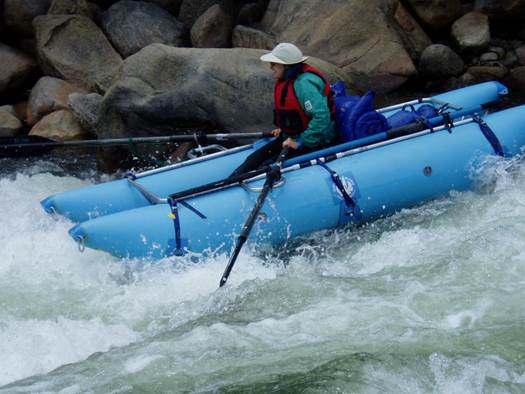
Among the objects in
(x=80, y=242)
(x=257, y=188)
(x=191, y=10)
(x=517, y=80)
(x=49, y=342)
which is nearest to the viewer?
(x=49, y=342)

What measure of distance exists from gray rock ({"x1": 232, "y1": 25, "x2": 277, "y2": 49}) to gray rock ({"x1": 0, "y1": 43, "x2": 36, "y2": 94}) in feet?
8.38

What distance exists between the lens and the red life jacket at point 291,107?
20.0ft

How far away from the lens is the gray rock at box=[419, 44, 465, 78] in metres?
9.05

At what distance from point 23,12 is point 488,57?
5692 millimetres

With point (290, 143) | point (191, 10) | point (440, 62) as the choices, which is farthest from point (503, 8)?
point (290, 143)

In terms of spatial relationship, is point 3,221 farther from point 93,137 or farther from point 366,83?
point 366,83

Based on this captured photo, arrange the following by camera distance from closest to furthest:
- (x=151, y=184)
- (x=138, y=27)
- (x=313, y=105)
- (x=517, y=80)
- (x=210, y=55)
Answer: (x=313, y=105) → (x=151, y=184) → (x=210, y=55) → (x=517, y=80) → (x=138, y=27)

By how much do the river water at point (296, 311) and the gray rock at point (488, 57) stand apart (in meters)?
3.04

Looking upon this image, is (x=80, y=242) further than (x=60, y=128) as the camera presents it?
No

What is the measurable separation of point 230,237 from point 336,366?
1.78 meters

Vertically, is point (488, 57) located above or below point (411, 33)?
below

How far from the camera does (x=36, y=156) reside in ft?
28.9

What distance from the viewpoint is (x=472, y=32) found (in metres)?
9.27

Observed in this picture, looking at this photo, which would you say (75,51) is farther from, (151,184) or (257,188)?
(257,188)
